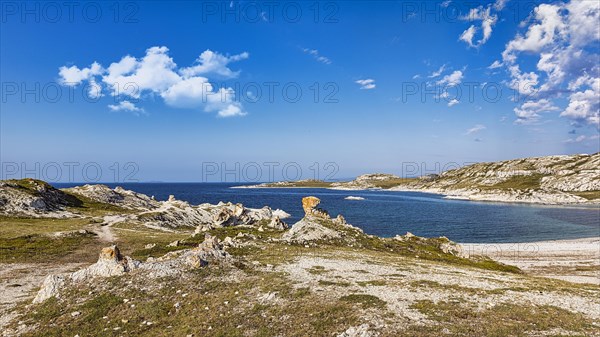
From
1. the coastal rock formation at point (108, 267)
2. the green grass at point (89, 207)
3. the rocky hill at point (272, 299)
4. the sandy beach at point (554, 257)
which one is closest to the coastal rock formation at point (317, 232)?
the rocky hill at point (272, 299)

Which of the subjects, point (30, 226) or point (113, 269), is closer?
point (113, 269)

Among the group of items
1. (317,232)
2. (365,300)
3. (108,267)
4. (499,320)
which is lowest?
(317,232)

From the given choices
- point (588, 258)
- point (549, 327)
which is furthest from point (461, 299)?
point (588, 258)

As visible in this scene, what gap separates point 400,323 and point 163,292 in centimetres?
1804

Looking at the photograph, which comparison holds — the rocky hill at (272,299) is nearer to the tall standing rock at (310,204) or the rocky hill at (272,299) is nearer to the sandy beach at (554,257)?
the sandy beach at (554,257)

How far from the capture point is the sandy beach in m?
63.2

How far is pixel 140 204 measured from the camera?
15188cm

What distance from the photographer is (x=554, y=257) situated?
78625 millimetres

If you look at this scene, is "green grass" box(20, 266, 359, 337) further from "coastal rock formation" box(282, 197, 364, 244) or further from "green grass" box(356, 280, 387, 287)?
"coastal rock formation" box(282, 197, 364, 244)

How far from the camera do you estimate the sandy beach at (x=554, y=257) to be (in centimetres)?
6316

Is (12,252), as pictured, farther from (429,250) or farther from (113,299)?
(429,250)

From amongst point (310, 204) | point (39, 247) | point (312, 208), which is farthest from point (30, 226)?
point (312, 208)

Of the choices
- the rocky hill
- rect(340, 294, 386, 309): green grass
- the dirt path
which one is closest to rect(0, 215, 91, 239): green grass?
the dirt path

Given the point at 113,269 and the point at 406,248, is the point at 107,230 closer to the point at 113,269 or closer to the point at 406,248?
the point at 113,269
